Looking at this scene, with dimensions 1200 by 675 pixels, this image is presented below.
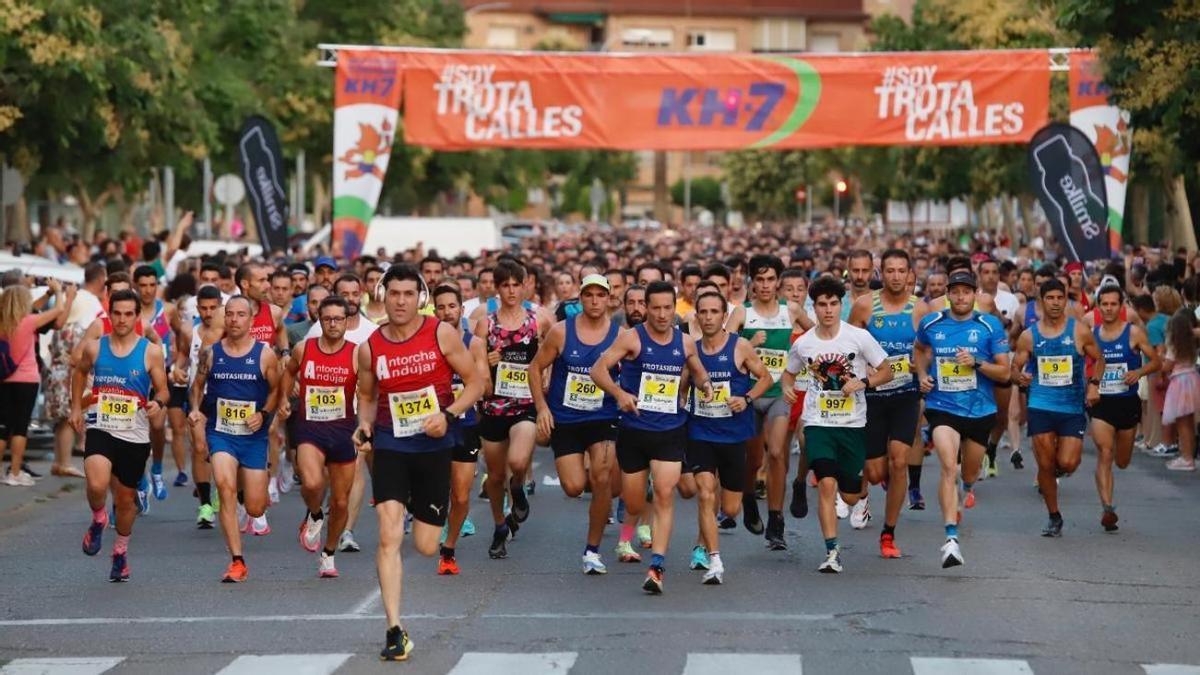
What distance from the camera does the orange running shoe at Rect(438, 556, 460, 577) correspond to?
44.4 ft

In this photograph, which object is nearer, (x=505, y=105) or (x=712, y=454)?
(x=712, y=454)

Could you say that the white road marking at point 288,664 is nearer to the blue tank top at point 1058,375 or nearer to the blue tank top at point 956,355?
the blue tank top at point 956,355

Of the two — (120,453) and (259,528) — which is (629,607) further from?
(259,528)

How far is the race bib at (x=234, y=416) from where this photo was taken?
1341cm

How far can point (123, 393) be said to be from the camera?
13.7m

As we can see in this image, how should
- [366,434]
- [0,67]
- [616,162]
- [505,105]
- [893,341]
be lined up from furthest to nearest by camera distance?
[616,162]
[505,105]
[0,67]
[893,341]
[366,434]

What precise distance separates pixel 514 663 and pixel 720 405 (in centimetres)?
338

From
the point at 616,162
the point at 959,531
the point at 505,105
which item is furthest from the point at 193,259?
the point at 616,162

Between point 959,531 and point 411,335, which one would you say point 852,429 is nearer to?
point 959,531

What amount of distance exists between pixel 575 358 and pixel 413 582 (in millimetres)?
1669

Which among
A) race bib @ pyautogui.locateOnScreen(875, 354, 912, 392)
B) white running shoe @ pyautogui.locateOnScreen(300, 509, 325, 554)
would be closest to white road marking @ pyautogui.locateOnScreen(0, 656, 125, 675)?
white running shoe @ pyautogui.locateOnScreen(300, 509, 325, 554)

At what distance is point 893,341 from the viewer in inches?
584

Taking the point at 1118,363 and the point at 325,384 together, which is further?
the point at 1118,363

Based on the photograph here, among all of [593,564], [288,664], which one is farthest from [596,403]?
[288,664]
